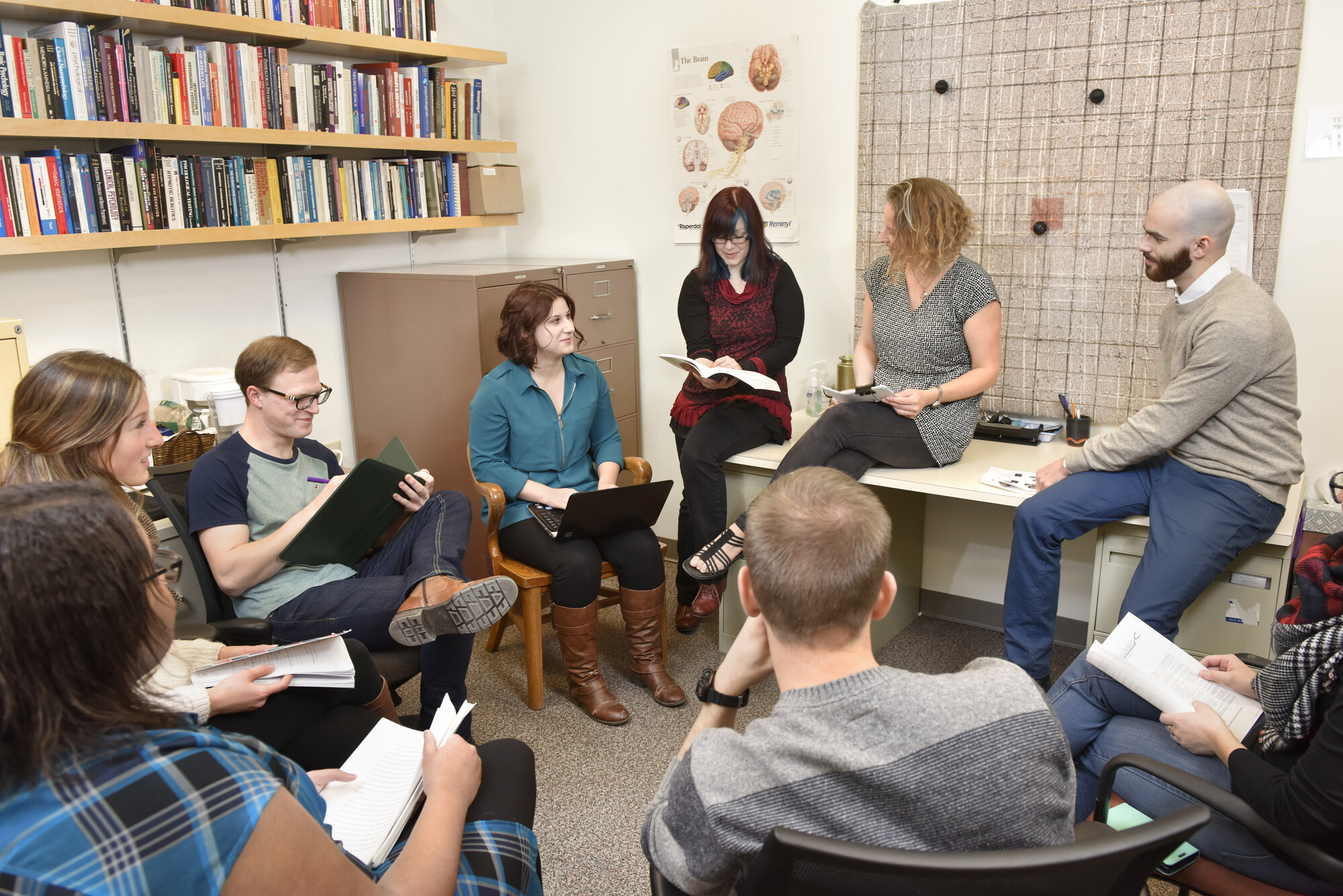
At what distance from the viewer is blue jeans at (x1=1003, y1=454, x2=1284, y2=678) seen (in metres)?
2.22

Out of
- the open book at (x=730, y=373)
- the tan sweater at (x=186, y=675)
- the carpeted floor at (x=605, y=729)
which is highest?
the open book at (x=730, y=373)

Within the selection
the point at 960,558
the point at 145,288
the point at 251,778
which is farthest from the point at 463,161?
the point at 251,778

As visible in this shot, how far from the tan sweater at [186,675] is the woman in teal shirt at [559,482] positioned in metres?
1.09

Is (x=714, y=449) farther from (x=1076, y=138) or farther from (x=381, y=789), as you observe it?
(x=381, y=789)

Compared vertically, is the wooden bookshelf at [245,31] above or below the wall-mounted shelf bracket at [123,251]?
above

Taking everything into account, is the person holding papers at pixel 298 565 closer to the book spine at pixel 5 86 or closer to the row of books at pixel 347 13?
the book spine at pixel 5 86

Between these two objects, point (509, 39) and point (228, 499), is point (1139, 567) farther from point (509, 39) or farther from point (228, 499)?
point (509, 39)

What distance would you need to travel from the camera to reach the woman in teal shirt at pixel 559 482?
9.17 feet

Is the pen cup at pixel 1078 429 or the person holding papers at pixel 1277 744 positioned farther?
the pen cup at pixel 1078 429

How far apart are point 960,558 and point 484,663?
5.78ft

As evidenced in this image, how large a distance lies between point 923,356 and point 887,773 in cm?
206

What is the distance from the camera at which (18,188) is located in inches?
97.8

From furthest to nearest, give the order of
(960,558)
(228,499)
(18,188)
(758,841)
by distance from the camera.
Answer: (960,558), (18,188), (228,499), (758,841)

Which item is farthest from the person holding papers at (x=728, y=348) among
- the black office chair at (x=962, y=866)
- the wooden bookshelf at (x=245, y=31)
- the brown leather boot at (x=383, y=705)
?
the black office chair at (x=962, y=866)
